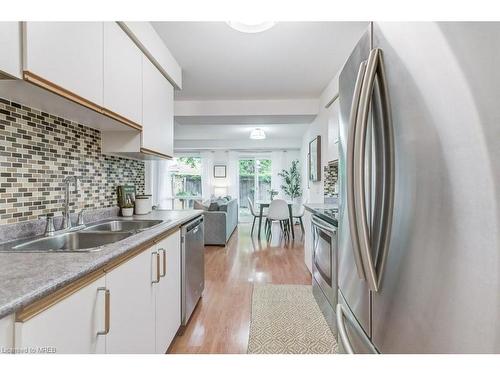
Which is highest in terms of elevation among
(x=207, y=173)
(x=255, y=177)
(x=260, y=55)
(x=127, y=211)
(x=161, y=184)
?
(x=260, y=55)

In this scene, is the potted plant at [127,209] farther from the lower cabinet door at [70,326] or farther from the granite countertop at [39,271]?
the lower cabinet door at [70,326]

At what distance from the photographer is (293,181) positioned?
305 inches

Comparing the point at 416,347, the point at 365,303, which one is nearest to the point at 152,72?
the point at 365,303

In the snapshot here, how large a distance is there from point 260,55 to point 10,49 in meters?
2.08

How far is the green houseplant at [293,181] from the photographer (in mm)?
7621

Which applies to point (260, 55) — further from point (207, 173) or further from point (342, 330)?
point (207, 173)

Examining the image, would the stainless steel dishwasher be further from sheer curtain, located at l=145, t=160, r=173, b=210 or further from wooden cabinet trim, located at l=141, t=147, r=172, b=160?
sheer curtain, located at l=145, t=160, r=173, b=210

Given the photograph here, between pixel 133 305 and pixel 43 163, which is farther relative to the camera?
pixel 43 163

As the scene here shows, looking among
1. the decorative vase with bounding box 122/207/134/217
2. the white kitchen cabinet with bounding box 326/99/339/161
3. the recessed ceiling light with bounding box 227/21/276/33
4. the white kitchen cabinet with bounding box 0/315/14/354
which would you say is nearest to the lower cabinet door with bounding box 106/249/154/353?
the white kitchen cabinet with bounding box 0/315/14/354

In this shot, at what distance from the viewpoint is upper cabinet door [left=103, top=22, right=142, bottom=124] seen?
5.11 feet

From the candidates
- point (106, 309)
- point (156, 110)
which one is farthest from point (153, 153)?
point (106, 309)

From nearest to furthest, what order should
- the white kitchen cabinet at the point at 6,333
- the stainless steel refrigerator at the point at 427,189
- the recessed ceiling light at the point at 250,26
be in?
the stainless steel refrigerator at the point at 427,189, the white kitchen cabinet at the point at 6,333, the recessed ceiling light at the point at 250,26

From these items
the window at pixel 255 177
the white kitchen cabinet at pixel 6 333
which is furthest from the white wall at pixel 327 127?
the window at pixel 255 177

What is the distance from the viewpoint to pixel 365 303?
816 millimetres
